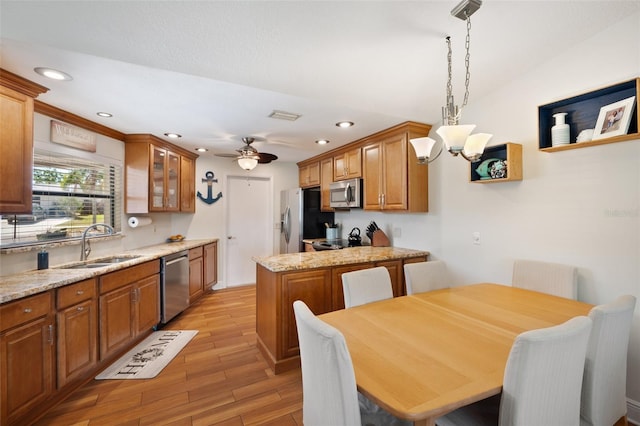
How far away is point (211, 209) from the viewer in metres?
4.93

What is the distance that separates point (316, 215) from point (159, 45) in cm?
351

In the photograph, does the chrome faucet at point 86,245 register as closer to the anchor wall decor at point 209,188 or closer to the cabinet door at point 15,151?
the cabinet door at point 15,151

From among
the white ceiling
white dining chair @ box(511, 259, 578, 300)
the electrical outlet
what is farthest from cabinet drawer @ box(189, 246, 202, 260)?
white dining chair @ box(511, 259, 578, 300)

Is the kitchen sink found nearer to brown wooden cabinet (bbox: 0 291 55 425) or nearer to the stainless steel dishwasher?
the stainless steel dishwasher

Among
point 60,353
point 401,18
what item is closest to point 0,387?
point 60,353

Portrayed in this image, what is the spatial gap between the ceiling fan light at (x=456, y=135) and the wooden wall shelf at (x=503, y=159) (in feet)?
3.51

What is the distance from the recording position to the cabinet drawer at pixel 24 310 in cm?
160

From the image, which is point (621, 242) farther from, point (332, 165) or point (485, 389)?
point (332, 165)

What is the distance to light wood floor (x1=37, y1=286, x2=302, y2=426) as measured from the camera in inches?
73.2

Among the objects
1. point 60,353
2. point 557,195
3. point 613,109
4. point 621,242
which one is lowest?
point 60,353

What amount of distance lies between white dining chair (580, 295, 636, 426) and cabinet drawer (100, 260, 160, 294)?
3285 millimetres

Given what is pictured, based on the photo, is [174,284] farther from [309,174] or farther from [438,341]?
[438,341]

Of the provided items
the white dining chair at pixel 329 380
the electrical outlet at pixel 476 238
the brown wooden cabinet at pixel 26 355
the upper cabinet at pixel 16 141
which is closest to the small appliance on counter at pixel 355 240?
the electrical outlet at pixel 476 238

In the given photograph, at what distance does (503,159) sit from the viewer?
252 cm
